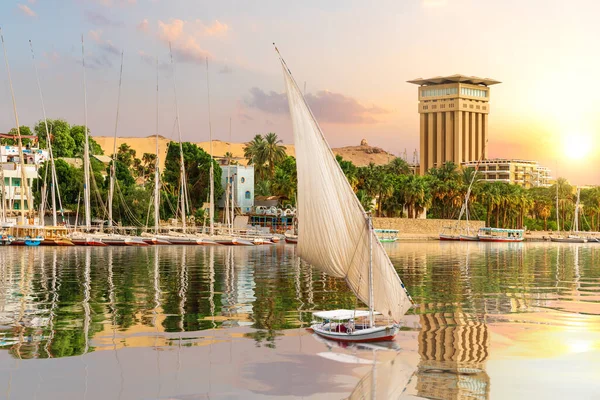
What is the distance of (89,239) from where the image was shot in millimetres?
97312

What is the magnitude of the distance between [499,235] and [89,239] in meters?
79.7

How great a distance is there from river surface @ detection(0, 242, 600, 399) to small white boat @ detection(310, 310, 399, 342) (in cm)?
41

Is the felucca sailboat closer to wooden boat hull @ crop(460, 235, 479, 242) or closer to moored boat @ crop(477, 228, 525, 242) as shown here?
wooden boat hull @ crop(460, 235, 479, 242)

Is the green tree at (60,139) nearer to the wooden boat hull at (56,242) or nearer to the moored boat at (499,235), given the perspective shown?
the wooden boat hull at (56,242)

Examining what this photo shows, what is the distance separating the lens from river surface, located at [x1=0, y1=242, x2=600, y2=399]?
2169cm

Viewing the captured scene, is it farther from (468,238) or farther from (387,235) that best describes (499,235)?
(387,235)

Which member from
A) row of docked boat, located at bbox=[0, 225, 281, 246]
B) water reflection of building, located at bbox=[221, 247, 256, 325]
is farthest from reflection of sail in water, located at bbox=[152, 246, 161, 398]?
row of docked boat, located at bbox=[0, 225, 281, 246]

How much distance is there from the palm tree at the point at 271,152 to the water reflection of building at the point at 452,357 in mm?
118748

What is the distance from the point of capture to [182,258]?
247ft

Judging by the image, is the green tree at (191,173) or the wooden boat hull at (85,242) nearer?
the wooden boat hull at (85,242)

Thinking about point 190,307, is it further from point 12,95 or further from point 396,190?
point 396,190

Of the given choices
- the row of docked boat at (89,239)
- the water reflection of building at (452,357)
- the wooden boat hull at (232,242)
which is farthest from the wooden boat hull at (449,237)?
the water reflection of building at (452,357)

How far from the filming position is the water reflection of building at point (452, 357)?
21195mm

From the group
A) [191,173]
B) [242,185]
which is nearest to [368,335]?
[242,185]
